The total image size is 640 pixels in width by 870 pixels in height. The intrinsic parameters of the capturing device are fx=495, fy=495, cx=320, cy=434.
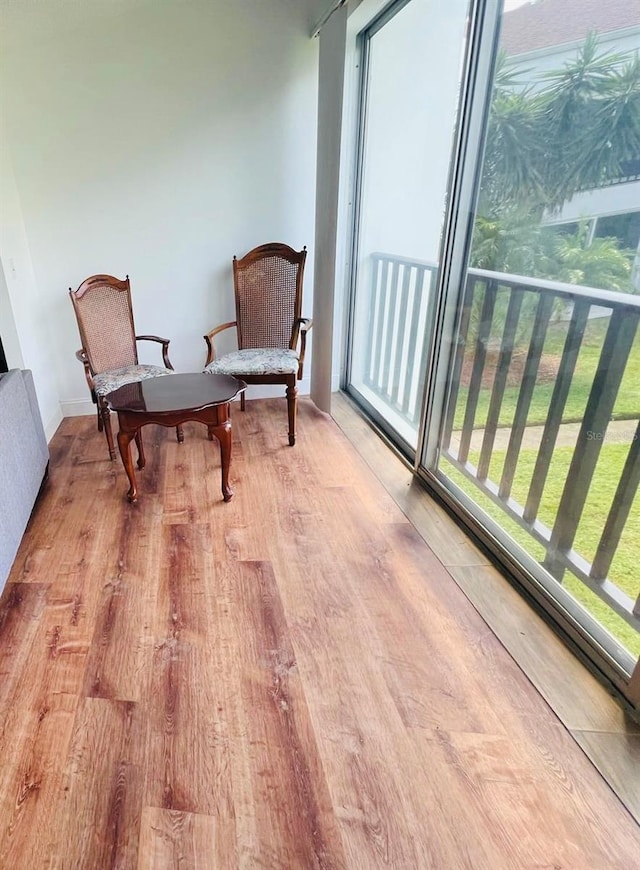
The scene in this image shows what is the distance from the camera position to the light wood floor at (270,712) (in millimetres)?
1109

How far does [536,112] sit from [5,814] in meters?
2.52

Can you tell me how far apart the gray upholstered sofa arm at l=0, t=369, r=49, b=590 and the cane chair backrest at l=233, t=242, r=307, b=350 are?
1.37 m

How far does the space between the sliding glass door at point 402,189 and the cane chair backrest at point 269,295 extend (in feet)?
1.69

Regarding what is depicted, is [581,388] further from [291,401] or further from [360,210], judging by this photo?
[360,210]

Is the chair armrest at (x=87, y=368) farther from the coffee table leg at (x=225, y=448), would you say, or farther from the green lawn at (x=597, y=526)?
the green lawn at (x=597, y=526)

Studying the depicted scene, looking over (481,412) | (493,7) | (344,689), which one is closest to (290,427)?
(481,412)

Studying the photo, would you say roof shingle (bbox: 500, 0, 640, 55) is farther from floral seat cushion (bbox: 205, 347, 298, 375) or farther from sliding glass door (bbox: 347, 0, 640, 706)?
floral seat cushion (bbox: 205, 347, 298, 375)

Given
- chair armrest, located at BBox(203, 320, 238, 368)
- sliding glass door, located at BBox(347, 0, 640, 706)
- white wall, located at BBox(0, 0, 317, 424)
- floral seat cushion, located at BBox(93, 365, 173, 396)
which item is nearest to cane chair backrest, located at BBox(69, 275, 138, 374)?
floral seat cushion, located at BBox(93, 365, 173, 396)

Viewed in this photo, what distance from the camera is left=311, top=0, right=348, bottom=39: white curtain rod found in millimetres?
2502

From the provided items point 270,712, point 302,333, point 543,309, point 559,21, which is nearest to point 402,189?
point 302,333

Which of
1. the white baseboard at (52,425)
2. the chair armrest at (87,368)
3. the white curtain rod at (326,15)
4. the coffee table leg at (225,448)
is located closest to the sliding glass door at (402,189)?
the white curtain rod at (326,15)

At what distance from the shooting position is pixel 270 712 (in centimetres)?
139

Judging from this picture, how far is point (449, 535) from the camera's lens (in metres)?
2.14

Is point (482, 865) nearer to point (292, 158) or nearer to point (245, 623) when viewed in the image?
point (245, 623)
